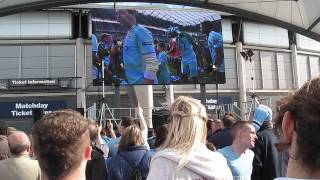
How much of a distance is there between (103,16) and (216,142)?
1669 cm

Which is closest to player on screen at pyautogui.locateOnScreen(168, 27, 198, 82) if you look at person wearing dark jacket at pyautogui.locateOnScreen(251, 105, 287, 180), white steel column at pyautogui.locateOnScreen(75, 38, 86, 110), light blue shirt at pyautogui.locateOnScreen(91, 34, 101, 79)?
light blue shirt at pyautogui.locateOnScreen(91, 34, 101, 79)

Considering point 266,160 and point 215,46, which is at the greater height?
point 215,46

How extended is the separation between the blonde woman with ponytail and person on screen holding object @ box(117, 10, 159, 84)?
1795 cm

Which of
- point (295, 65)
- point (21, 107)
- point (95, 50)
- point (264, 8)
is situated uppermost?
point (295, 65)

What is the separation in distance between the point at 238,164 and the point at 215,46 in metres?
18.8

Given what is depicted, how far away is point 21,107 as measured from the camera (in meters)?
31.0

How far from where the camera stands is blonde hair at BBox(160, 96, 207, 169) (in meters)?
3.25

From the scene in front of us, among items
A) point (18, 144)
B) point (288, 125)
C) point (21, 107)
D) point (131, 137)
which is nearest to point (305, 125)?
point (288, 125)

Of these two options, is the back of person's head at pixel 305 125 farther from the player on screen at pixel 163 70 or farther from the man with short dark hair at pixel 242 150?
the player on screen at pixel 163 70

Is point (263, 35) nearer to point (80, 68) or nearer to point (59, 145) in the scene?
point (80, 68)

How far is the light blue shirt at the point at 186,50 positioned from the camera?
886 inches

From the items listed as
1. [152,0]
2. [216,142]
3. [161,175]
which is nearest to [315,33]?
[152,0]

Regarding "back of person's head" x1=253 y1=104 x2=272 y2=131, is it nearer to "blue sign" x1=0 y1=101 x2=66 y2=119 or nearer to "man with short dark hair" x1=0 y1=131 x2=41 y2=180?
"man with short dark hair" x1=0 y1=131 x2=41 y2=180

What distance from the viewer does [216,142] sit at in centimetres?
668
